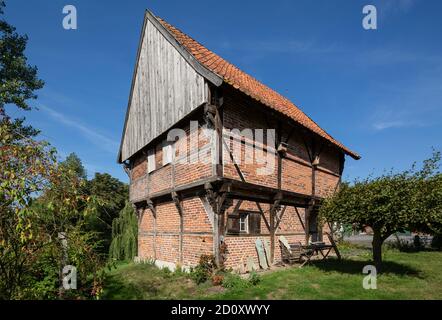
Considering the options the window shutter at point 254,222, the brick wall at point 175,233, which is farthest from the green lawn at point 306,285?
the window shutter at point 254,222

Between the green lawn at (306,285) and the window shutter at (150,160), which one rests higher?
the window shutter at (150,160)

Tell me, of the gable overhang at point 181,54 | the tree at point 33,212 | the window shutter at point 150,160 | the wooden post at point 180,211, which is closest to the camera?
the tree at point 33,212

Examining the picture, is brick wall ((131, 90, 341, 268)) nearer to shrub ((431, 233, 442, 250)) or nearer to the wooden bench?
the wooden bench

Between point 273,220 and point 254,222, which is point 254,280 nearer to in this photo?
point 254,222

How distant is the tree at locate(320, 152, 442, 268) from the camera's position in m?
8.38

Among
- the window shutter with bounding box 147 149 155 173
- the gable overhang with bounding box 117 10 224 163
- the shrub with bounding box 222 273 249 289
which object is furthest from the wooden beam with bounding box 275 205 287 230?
the window shutter with bounding box 147 149 155 173

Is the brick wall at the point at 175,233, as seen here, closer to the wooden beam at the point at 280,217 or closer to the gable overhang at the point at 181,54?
the wooden beam at the point at 280,217

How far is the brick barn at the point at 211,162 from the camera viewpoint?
9188 millimetres

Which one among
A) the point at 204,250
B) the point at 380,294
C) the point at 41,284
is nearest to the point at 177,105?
the point at 204,250

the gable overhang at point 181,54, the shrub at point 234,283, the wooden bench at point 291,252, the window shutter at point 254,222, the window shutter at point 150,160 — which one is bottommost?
the shrub at point 234,283

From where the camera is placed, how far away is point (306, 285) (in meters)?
7.84

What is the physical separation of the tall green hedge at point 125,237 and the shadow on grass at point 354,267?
9418 millimetres

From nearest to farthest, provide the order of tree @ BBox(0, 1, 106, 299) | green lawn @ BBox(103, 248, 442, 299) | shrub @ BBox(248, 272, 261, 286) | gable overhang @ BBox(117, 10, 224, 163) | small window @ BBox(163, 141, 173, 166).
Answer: tree @ BBox(0, 1, 106, 299) → green lawn @ BBox(103, 248, 442, 299) → shrub @ BBox(248, 272, 261, 286) → gable overhang @ BBox(117, 10, 224, 163) → small window @ BBox(163, 141, 173, 166)

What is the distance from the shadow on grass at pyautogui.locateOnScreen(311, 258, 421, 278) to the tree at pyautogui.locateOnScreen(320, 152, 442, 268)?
103 cm
